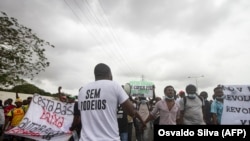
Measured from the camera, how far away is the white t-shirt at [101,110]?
142 inches

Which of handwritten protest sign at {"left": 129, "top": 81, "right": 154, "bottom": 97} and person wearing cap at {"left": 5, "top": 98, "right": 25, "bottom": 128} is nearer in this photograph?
person wearing cap at {"left": 5, "top": 98, "right": 25, "bottom": 128}

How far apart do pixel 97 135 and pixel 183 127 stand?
2.48 metres

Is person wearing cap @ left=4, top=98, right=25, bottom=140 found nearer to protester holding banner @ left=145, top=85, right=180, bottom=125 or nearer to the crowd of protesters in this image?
the crowd of protesters

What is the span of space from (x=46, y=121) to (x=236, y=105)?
4.22 metres

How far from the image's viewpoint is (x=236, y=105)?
24.2ft

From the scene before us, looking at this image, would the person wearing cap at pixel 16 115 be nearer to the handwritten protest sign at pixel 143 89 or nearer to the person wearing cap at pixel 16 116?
the person wearing cap at pixel 16 116

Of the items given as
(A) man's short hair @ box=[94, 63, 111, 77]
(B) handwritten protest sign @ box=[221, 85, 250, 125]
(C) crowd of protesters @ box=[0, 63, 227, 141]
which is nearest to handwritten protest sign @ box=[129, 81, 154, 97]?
(C) crowd of protesters @ box=[0, 63, 227, 141]

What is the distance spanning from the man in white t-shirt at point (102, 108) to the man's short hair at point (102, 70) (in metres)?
0.01

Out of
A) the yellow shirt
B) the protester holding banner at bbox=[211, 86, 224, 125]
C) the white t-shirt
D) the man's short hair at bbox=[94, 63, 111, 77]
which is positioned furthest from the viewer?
the yellow shirt

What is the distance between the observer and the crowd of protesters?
12.0ft

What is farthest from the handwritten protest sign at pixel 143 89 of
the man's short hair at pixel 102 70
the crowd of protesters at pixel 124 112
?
the man's short hair at pixel 102 70

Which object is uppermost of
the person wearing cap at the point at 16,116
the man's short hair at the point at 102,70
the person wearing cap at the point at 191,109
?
the man's short hair at the point at 102,70

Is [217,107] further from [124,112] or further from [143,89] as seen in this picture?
[143,89]

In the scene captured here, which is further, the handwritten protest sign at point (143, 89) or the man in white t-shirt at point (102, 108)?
the handwritten protest sign at point (143, 89)
